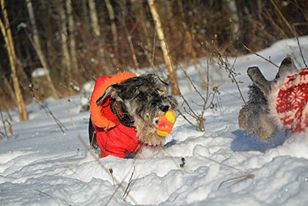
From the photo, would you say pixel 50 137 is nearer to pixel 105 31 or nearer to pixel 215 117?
pixel 215 117

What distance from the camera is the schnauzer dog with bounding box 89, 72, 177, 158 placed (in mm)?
3789

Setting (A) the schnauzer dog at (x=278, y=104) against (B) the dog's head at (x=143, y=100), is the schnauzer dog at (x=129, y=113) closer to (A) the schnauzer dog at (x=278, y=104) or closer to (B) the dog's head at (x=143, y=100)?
(B) the dog's head at (x=143, y=100)

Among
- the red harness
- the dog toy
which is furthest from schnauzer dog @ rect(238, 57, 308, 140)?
the red harness

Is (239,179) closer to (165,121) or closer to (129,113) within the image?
(165,121)

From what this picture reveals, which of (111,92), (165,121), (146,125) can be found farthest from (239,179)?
(111,92)

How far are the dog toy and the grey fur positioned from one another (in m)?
0.64

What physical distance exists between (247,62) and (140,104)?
4.57 meters

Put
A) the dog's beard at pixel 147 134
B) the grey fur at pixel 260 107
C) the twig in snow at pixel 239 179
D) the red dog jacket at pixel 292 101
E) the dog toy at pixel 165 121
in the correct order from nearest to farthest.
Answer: the twig in snow at pixel 239 179 < the red dog jacket at pixel 292 101 < the grey fur at pixel 260 107 < the dog toy at pixel 165 121 < the dog's beard at pixel 147 134

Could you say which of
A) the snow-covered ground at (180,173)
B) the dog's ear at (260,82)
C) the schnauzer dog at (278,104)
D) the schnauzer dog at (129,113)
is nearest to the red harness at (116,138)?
the schnauzer dog at (129,113)

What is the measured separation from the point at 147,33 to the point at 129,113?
16.6ft

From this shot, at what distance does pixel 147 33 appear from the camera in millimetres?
8727

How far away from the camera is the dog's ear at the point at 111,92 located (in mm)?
3863

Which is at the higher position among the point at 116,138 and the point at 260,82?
the point at 260,82

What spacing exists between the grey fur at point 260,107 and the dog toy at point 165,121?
64 cm
